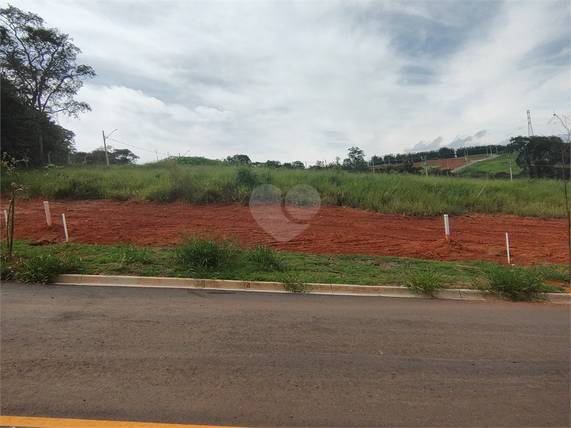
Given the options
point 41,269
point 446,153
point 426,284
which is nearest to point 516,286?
point 426,284

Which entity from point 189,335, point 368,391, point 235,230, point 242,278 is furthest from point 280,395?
point 235,230

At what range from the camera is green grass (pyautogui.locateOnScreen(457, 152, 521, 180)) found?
87.9 ft

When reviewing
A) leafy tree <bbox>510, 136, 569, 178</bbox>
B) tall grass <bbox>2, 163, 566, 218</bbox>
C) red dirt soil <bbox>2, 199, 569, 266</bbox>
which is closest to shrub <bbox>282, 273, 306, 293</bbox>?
red dirt soil <bbox>2, 199, 569, 266</bbox>

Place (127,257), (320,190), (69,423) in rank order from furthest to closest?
(320,190) < (127,257) < (69,423)

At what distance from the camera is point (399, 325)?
16.3 ft

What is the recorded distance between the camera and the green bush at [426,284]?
665 cm

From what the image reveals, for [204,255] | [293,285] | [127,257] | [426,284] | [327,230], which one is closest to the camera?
[293,285]

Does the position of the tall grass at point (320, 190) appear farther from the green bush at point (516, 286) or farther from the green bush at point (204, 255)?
the green bush at point (516, 286)

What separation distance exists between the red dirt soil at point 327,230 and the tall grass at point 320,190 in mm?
721

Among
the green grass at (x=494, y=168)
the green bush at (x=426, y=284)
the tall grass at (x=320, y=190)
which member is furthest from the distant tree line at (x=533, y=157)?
the green bush at (x=426, y=284)

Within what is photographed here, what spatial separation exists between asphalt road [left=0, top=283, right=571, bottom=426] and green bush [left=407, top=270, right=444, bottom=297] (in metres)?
0.84

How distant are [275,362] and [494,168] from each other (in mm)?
35432

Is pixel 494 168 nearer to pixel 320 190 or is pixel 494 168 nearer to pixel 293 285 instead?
pixel 320 190

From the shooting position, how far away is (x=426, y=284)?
21.8 ft
